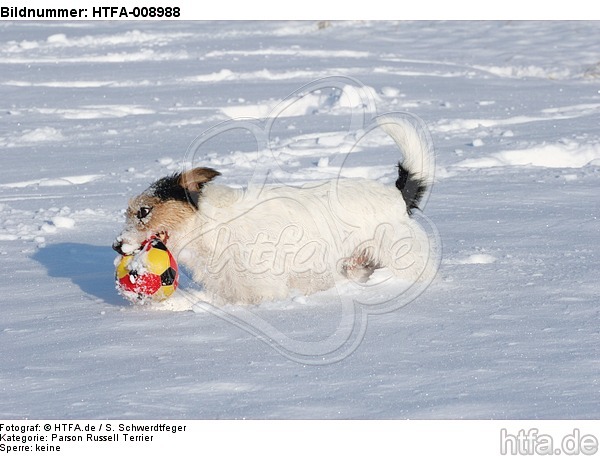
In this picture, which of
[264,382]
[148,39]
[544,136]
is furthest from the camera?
[148,39]

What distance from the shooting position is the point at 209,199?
4320mm

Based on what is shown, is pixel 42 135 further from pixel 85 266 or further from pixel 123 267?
pixel 123 267

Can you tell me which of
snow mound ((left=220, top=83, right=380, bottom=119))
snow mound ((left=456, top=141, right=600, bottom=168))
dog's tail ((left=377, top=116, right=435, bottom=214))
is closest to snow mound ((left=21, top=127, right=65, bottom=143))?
snow mound ((left=220, top=83, right=380, bottom=119))

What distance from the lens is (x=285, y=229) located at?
4.39m

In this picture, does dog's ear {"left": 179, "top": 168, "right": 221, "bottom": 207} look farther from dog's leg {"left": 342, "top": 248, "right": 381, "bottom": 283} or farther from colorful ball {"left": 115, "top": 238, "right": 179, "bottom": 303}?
dog's leg {"left": 342, "top": 248, "right": 381, "bottom": 283}

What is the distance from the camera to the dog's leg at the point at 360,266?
4531 mm

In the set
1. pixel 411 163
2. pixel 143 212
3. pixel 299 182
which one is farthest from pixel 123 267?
pixel 299 182

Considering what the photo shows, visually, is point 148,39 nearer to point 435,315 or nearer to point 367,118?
point 367,118

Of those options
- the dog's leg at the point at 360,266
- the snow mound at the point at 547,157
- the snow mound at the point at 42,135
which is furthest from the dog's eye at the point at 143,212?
the snow mound at the point at 42,135

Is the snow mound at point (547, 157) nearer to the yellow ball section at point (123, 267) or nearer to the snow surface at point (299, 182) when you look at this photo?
the snow surface at point (299, 182)

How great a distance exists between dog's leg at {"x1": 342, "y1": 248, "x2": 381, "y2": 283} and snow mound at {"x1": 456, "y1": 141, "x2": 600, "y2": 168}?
2.72 meters

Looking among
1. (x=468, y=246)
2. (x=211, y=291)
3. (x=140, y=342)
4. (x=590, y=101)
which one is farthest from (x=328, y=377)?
(x=590, y=101)

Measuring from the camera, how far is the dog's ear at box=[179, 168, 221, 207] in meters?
4.28
